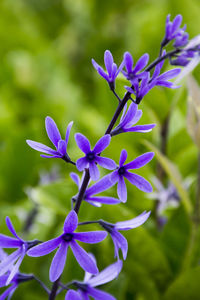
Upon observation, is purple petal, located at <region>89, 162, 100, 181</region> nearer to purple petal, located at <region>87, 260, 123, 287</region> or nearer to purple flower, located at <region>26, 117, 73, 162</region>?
purple flower, located at <region>26, 117, 73, 162</region>

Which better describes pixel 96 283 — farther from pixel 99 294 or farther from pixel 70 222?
pixel 70 222

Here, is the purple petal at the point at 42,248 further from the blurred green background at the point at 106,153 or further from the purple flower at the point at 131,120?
the blurred green background at the point at 106,153

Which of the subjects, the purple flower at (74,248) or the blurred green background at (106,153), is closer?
the purple flower at (74,248)

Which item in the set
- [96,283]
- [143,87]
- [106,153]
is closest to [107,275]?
[96,283]

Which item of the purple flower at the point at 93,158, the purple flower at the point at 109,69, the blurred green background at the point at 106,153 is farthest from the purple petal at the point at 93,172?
the blurred green background at the point at 106,153

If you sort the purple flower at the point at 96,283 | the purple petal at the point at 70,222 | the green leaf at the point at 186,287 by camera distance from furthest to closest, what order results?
the green leaf at the point at 186,287
the purple flower at the point at 96,283
the purple petal at the point at 70,222

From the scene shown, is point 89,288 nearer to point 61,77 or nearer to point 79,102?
point 79,102

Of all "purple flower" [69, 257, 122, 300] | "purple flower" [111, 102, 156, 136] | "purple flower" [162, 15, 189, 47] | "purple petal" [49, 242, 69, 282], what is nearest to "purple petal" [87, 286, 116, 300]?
"purple flower" [69, 257, 122, 300]
